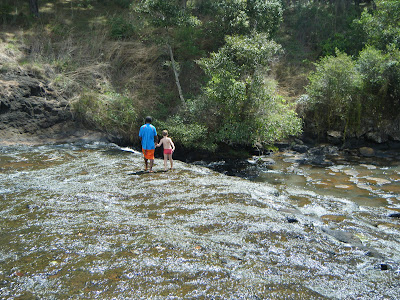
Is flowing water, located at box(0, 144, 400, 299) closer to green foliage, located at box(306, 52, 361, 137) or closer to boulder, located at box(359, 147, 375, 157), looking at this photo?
boulder, located at box(359, 147, 375, 157)

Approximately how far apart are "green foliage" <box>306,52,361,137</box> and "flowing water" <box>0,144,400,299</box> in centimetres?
716

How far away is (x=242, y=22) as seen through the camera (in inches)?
750

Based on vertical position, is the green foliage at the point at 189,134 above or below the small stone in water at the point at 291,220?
above

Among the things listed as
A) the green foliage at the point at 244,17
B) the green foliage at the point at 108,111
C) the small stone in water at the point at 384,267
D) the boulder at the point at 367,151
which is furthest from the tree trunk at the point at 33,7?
the small stone in water at the point at 384,267

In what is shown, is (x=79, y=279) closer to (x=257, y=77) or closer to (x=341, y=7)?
(x=257, y=77)

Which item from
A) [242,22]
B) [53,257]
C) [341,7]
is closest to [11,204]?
[53,257]

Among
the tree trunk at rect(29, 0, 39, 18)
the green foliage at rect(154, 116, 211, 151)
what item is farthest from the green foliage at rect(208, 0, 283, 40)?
the tree trunk at rect(29, 0, 39, 18)

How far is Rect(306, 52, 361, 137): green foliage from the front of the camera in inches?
673

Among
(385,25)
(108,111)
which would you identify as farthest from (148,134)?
(385,25)

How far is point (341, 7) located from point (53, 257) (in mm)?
29684

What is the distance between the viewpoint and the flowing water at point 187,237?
4754 millimetres

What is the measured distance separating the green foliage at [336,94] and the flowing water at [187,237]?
7.16 metres

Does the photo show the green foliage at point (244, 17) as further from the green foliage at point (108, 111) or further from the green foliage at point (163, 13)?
the green foliage at point (108, 111)

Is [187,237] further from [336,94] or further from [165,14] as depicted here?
[165,14]
